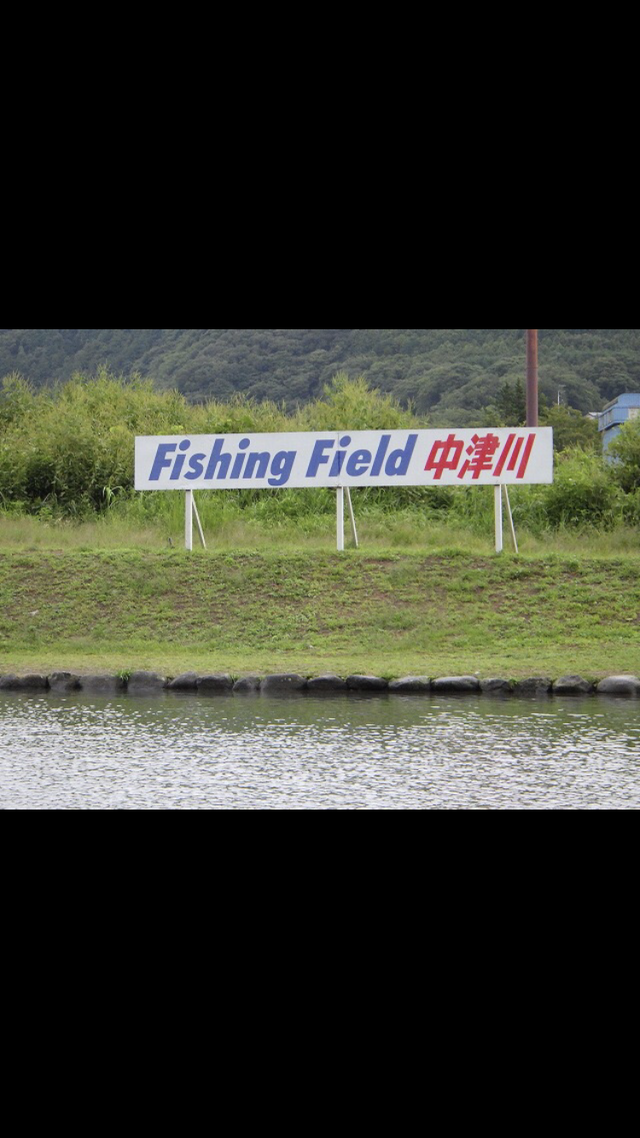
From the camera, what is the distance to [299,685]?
14.2 meters

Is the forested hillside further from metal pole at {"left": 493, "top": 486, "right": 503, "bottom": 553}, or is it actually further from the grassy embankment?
the grassy embankment

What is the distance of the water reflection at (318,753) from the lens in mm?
8422

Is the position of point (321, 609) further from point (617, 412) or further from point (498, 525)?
point (617, 412)

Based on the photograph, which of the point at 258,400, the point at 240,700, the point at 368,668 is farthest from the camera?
the point at 258,400

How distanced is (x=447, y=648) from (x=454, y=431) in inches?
207

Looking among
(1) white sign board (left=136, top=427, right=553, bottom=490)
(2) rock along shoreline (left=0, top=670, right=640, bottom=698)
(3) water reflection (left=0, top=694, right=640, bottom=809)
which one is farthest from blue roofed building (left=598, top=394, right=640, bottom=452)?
(3) water reflection (left=0, top=694, right=640, bottom=809)

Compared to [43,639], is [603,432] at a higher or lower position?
higher

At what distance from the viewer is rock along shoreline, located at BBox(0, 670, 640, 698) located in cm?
1381

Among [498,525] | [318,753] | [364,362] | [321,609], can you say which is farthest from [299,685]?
[364,362]

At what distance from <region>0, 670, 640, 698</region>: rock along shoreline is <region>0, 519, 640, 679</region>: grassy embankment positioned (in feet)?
0.92

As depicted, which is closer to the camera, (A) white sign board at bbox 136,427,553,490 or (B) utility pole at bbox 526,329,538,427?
(A) white sign board at bbox 136,427,553,490

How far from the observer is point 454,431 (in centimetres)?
2031

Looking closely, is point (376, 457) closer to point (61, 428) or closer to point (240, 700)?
point (240, 700)
